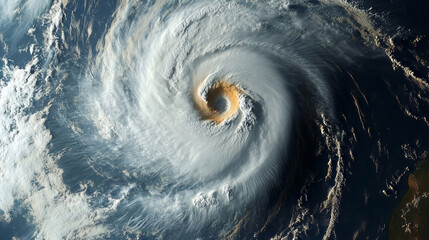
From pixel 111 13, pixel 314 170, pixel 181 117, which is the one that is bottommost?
pixel 314 170

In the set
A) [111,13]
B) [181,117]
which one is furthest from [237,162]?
[111,13]

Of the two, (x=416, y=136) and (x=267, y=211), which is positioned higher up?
(x=416, y=136)

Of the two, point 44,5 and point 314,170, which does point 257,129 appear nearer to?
point 314,170

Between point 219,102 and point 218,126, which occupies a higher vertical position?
point 219,102
